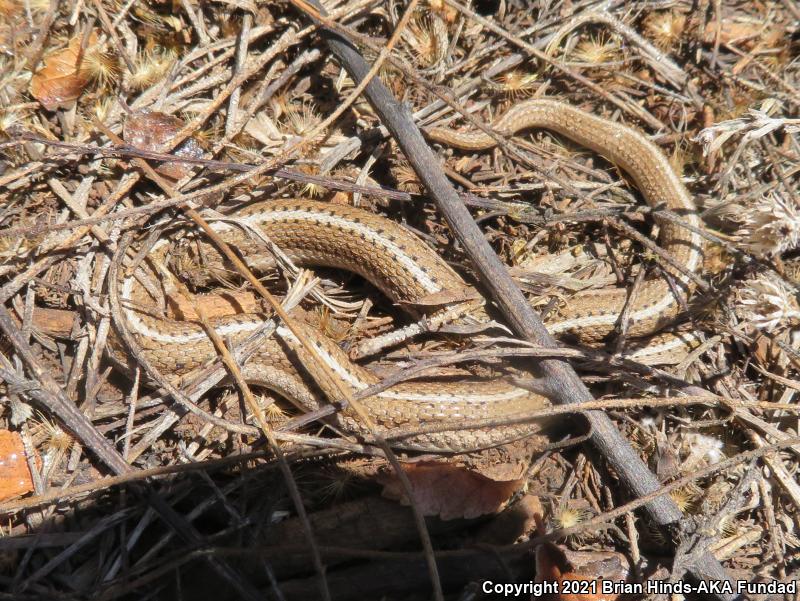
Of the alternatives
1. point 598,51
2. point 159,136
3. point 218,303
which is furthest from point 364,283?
point 598,51

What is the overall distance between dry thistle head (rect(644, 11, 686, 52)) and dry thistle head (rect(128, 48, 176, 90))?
12.6 ft

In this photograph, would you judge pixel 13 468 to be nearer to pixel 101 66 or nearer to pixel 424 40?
pixel 101 66

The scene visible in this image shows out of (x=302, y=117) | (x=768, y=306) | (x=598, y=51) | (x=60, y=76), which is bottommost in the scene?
(x=768, y=306)

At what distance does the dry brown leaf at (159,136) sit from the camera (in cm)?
415

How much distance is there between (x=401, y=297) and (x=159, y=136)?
6.98ft

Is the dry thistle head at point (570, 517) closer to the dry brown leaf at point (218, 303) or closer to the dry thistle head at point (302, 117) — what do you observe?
the dry brown leaf at point (218, 303)

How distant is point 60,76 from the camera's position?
4.15m

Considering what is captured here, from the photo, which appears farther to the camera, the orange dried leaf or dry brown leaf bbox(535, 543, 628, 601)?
the orange dried leaf

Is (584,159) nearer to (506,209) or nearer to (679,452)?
(506,209)

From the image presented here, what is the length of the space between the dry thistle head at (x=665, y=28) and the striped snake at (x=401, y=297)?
888 mm

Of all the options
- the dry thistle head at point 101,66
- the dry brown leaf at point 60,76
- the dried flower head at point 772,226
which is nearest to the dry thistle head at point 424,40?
the dry thistle head at point 101,66

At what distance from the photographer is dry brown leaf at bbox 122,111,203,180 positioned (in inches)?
163

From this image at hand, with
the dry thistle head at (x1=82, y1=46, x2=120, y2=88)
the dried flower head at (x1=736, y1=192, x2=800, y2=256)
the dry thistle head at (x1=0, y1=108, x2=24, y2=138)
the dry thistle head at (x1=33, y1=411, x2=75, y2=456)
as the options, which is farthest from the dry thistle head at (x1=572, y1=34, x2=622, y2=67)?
the dry thistle head at (x1=33, y1=411, x2=75, y2=456)

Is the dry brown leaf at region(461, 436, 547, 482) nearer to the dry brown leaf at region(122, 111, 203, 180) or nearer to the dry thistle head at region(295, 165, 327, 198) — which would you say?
the dry thistle head at region(295, 165, 327, 198)
